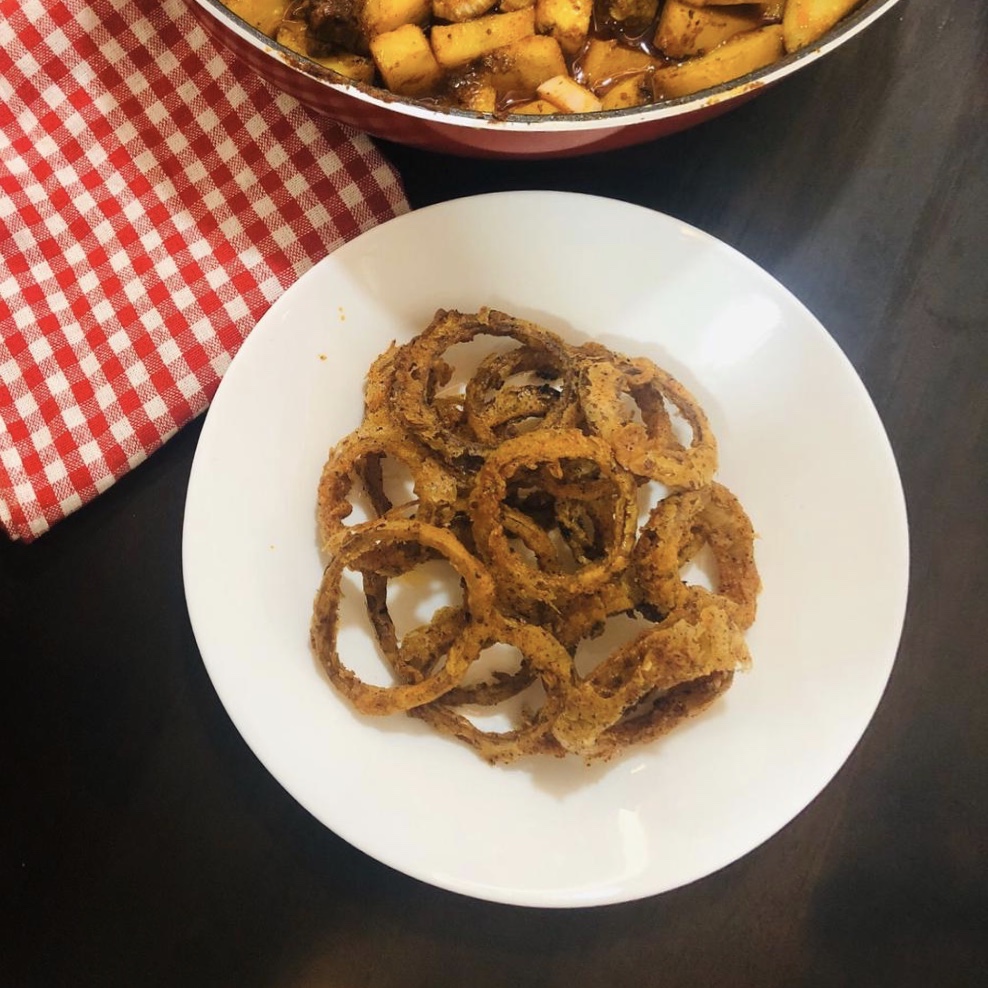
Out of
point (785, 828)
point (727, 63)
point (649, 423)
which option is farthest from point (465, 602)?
point (727, 63)

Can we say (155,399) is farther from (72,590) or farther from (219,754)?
(219,754)

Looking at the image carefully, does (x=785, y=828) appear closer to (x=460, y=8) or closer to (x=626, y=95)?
(x=626, y=95)

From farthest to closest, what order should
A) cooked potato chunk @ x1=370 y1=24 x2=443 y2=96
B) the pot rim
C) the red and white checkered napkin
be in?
1. the red and white checkered napkin
2. cooked potato chunk @ x1=370 y1=24 x2=443 y2=96
3. the pot rim

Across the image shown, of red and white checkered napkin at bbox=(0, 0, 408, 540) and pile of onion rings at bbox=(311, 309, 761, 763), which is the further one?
red and white checkered napkin at bbox=(0, 0, 408, 540)

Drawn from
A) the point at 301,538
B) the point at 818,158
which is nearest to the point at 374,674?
the point at 301,538

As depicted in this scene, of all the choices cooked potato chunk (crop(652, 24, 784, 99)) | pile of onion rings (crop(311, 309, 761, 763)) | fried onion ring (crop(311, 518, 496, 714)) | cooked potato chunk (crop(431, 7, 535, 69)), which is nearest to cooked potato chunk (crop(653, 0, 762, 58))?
cooked potato chunk (crop(652, 24, 784, 99))

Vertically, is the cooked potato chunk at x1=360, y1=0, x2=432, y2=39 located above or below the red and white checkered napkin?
above

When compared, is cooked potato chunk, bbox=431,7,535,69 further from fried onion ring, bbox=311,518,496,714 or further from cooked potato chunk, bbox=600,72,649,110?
fried onion ring, bbox=311,518,496,714

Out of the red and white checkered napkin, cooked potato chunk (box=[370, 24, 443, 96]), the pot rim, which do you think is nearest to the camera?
the pot rim
